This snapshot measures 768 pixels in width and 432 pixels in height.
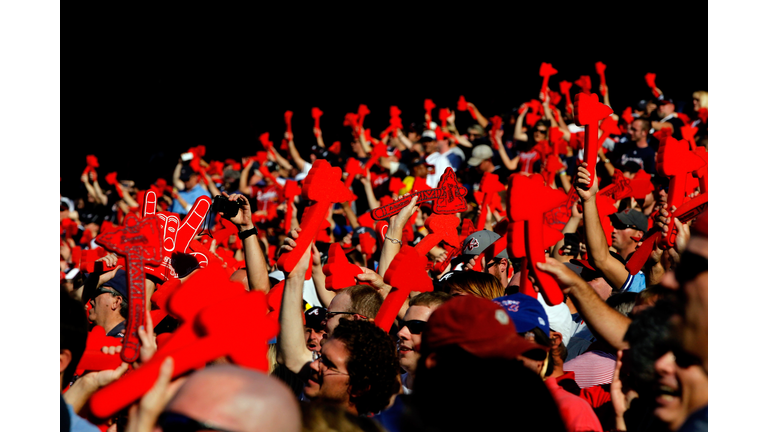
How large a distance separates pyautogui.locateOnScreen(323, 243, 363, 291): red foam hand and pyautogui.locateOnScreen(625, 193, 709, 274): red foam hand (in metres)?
1.30

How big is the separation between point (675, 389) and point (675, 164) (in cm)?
196

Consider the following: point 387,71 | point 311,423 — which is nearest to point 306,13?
point 387,71

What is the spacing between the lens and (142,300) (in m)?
2.12

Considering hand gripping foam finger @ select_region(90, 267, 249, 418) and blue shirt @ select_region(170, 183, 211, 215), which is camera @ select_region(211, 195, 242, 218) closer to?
hand gripping foam finger @ select_region(90, 267, 249, 418)

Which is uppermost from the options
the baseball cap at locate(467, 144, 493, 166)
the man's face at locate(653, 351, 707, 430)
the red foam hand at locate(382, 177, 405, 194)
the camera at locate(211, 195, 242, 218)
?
the baseball cap at locate(467, 144, 493, 166)

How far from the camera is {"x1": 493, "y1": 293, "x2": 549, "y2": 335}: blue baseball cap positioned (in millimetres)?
2379

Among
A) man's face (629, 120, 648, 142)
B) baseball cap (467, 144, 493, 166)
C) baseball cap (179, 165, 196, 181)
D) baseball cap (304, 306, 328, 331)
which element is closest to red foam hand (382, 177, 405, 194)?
baseball cap (467, 144, 493, 166)

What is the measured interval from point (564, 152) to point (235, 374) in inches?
238

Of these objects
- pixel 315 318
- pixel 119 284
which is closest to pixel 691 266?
pixel 315 318

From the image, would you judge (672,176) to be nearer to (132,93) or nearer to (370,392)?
(370,392)

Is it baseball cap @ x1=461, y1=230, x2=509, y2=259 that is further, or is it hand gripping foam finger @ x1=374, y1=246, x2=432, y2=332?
baseball cap @ x1=461, y1=230, x2=509, y2=259

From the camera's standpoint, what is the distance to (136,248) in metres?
2.29

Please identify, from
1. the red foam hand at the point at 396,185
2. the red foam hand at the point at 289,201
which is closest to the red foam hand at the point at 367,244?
the red foam hand at the point at 289,201

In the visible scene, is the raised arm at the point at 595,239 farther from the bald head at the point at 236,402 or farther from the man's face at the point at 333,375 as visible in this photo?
the bald head at the point at 236,402
